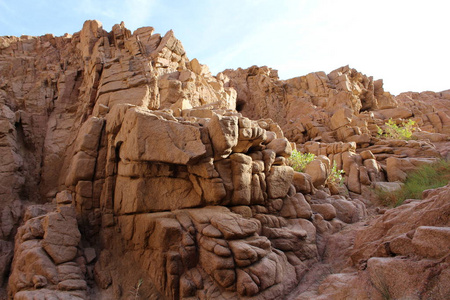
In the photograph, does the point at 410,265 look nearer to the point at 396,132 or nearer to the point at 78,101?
the point at 78,101

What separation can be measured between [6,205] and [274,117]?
71.7ft

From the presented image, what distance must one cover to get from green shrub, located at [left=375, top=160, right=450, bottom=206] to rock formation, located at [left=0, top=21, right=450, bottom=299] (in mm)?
963

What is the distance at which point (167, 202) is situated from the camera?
767cm

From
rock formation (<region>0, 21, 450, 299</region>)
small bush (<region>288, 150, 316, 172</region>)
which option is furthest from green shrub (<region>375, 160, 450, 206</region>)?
small bush (<region>288, 150, 316, 172</region>)

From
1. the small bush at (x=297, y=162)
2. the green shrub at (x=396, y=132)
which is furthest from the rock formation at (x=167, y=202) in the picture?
the green shrub at (x=396, y=132)

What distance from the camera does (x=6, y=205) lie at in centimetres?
1074

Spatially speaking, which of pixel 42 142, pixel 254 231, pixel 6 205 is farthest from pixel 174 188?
pixel 42 142

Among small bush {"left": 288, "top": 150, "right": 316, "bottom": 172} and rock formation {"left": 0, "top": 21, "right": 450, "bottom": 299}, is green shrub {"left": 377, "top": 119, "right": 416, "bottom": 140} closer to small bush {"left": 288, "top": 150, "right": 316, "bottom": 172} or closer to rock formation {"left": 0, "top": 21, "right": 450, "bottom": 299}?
rock formation {"left": 0, "top": 21, "right": 450, "bottom": 299}

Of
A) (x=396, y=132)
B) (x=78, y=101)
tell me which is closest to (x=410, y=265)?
(x=78, y=101)

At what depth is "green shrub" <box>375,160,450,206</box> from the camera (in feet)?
33.9

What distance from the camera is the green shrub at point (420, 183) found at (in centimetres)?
1034

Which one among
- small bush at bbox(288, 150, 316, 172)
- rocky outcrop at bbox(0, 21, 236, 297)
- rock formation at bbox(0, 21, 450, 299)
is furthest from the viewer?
small bush at bbox(288, 150, 316, 172)

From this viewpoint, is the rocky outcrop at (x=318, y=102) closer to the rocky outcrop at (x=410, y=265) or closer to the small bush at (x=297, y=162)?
the small bush at (x=297, y=162)

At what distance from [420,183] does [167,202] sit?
35.1ft
